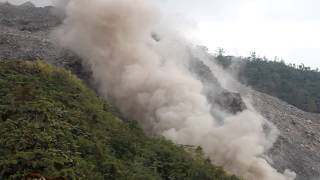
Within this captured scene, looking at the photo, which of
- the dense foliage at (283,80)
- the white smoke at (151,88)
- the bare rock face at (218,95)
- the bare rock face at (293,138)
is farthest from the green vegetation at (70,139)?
the dense foliage at (283,80)

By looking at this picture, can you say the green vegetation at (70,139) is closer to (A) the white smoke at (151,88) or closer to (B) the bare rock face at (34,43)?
(A) the white smoke at (151,88)

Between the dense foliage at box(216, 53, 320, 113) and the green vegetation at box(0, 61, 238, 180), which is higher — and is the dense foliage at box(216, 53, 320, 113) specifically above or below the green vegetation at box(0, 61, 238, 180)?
above

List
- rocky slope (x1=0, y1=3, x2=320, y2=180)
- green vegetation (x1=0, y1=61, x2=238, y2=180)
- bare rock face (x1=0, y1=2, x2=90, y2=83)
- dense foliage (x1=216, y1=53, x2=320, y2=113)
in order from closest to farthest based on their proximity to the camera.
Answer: green vegetation (x1=0, y1=61, x2=238, y2=180)
bare rock face (x1=0, y1=2, x2=90, y2=83)
rocky slope (x1=0, y1=3, x2=320, y2=180)
dense foliage (x1=216, y1=53, x2=320, y2=113)

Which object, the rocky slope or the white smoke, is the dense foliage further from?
the white smoke

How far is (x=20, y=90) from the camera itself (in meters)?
44.8

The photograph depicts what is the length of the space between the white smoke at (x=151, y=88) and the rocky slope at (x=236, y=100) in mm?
1833

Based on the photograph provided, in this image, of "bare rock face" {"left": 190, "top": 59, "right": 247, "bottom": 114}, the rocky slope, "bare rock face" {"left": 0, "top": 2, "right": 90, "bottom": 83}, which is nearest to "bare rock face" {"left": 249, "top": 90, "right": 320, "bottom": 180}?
the rocky slope

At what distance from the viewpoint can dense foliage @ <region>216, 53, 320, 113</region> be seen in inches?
4509

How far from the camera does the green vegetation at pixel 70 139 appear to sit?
1443 inches

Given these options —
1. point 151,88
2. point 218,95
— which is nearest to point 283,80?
point 218,95

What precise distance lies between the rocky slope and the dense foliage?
Answer: 3142 cm

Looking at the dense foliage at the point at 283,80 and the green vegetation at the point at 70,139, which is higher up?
the dense foliage at the point at 283,80

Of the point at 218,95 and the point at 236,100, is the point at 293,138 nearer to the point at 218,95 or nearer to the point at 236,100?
the point at 236,100

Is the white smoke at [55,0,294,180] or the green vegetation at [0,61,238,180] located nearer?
the green vegetation at [0,61,238,180]
